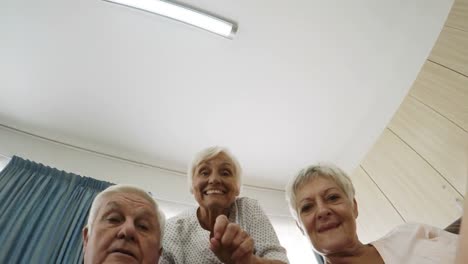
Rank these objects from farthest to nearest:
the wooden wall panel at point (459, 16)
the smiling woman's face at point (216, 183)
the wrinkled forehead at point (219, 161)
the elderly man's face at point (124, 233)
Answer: the wooden wall panel at point (459, 16), the wrinkled forehead at point (219, 161), the smiling woman's face at point (216, 183), the elderly man's face at point (124, 233)

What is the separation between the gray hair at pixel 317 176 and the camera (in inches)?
43.6

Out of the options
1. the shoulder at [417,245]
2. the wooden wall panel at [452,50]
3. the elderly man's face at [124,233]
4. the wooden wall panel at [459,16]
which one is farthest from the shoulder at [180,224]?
the wooden wall panel at [459,16]

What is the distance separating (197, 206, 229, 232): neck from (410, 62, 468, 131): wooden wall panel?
1575mm

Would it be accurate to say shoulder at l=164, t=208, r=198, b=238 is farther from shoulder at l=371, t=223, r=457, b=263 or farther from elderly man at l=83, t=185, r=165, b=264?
shoulder at l=371, t=223, r=457, b=263

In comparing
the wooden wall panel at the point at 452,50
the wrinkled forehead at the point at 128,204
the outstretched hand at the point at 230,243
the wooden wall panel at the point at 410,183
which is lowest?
the wrinkled forehead at the point at 128,204

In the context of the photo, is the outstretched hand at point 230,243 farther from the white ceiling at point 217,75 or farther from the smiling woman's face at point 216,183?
the white ceiling at point 217,75

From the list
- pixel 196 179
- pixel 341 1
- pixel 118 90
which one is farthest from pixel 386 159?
pixel 118 90

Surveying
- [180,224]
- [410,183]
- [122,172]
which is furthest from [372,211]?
[122,172]

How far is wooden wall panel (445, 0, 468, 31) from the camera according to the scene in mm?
1639

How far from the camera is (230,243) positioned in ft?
2.21

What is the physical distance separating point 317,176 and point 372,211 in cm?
155

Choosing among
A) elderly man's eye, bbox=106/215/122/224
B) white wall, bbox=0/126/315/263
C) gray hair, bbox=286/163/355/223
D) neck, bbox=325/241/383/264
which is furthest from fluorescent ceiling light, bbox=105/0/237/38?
white wall, bbox=0/126/315/263

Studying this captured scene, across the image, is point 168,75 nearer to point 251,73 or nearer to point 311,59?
point 251,73

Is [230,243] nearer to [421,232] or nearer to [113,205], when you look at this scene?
[113,205]
